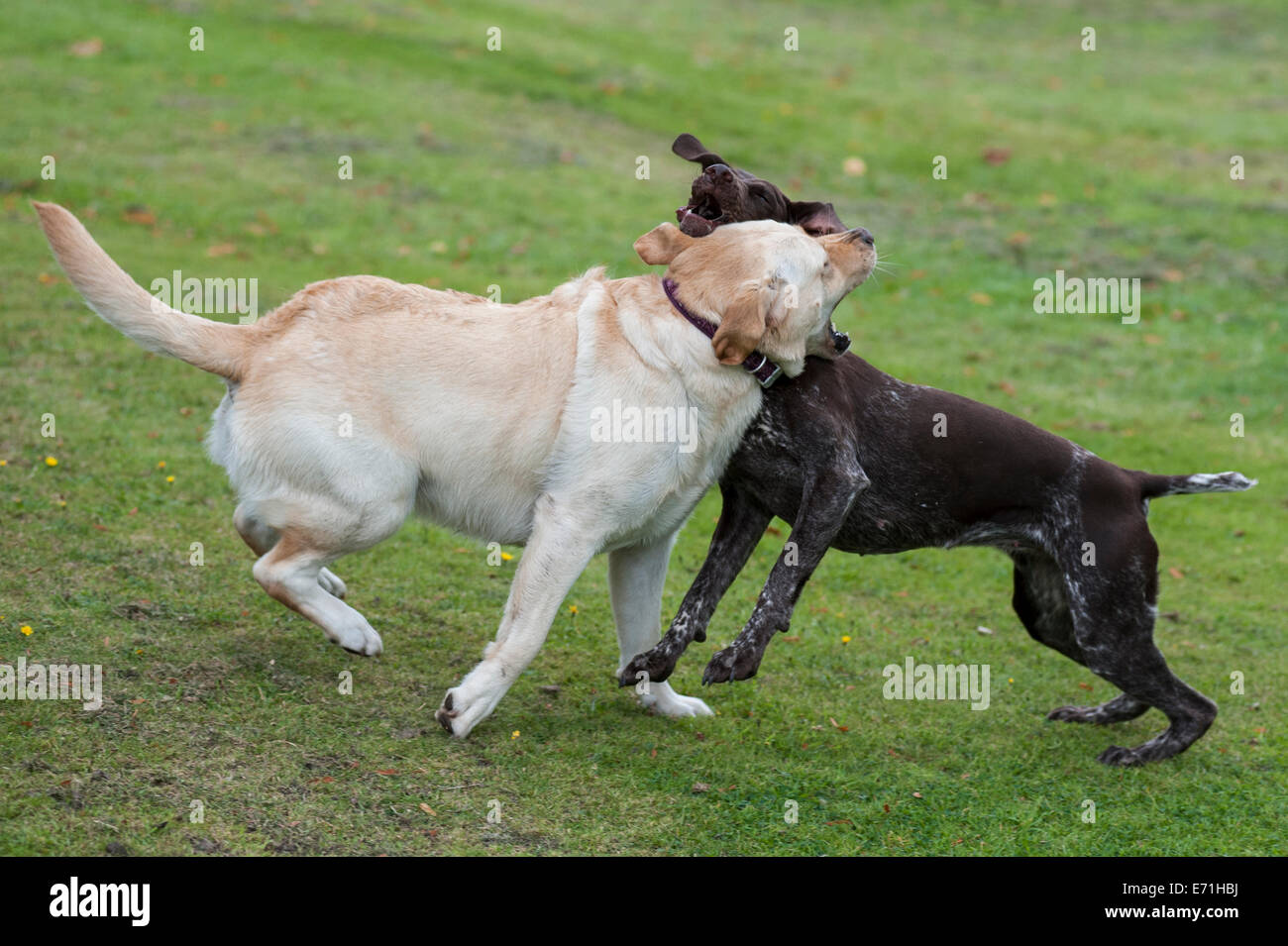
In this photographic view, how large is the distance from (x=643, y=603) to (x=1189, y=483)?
2.56 metres

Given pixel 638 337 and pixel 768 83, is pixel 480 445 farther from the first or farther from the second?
pixel 768 83

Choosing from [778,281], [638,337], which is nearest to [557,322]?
[638,337]

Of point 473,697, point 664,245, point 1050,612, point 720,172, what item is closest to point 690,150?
point 720,172

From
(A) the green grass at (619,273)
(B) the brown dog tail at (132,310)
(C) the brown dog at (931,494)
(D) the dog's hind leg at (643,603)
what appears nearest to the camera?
(A) the green grass at (619,273)

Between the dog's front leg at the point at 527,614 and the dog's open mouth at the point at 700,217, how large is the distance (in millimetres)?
1376

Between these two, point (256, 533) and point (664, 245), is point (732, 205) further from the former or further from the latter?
point (256, 533)

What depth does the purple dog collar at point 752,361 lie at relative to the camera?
5754mm

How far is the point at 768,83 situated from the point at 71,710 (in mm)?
17587

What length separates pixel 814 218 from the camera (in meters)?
6.25

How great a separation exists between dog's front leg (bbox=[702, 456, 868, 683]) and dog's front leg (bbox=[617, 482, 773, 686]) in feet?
0.92

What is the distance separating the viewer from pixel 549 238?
1503cm

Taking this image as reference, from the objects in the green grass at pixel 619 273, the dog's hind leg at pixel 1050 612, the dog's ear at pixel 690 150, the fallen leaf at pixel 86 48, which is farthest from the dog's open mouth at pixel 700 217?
the fallen leaf at pixel 86 48

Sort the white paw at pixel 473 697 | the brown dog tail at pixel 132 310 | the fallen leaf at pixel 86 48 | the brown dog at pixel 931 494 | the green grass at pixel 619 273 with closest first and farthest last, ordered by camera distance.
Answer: the green grass at pixel 619 273
the white paw at pixel 473 697
the brown dog tail at pixel 132 310
the brown dog at pixel 931 494
the fallen leaf at pixel 86 48

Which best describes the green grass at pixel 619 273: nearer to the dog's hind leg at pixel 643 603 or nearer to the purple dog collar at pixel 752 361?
the dog's hind leg at pixel 643 603
